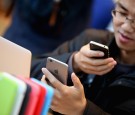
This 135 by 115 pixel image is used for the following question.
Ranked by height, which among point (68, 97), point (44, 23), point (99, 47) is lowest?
point (44, 23)

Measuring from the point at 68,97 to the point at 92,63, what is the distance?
8.9 inches

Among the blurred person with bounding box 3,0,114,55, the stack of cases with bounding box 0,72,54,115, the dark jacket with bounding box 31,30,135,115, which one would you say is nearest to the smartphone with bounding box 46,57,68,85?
the dark jacket with bounding box 31,30,135,115

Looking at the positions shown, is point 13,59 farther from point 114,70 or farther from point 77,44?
point 77,44

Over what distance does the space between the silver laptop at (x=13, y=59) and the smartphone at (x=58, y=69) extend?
0.38 ft

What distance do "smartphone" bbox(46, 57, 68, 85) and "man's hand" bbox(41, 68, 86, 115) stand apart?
2cm

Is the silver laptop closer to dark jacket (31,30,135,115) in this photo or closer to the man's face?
dark jacket (31,30,135,115)

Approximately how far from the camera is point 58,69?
36.9 inches

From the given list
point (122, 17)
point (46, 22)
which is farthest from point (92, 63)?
point (46, 22)

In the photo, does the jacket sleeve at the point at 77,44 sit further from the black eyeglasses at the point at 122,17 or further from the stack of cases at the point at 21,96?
the stack of cases at the point at 21,96

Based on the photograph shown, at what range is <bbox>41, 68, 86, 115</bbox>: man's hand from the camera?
0.92m

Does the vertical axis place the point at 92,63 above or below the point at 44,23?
above

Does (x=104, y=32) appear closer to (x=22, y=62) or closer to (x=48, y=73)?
(x=48, y=73)

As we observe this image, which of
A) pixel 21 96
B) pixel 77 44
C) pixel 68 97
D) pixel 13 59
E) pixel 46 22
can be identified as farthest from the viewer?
pixel 46 22

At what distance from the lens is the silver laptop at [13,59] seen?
2.63 ft
